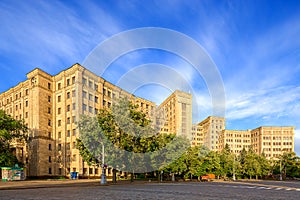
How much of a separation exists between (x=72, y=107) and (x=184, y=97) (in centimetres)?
6322

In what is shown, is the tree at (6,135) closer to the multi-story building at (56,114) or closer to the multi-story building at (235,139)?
the multi-story building at (56,114)

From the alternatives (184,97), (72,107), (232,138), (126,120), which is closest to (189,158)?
(126,120)

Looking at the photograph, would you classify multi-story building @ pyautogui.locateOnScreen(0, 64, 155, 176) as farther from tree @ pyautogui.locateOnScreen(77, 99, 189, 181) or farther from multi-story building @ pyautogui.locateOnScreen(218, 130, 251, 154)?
multi-story building @ pyautogui.locateOnScreen(218, 130, 251, 154)

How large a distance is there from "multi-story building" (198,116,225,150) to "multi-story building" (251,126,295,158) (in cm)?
2320

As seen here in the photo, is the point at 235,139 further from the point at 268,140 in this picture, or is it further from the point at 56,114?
the point at 56,114

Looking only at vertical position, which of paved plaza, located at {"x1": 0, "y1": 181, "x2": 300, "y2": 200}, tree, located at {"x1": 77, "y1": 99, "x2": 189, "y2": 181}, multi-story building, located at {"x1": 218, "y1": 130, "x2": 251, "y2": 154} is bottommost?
multi-story building, located at {"x1": 218, "y1": 130, "x2": 251, "y2": 154}

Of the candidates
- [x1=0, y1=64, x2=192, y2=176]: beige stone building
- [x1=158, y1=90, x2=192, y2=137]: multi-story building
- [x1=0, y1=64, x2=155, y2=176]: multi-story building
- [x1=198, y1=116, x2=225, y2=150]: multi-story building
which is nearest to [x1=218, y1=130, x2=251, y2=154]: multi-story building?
[x1=198, y1=116, x2=225, y2=150]: multi-story building

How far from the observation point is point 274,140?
164 metres

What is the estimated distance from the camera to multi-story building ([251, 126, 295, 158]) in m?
162

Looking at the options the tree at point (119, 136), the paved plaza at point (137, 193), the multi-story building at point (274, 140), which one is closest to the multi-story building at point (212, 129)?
the multi-story building at point (274, 140)

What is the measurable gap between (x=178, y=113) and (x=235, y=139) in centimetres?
6773

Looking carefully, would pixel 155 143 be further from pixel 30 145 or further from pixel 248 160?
pixel 248 160

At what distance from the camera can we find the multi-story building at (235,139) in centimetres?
16812

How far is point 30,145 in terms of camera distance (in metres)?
69.4
